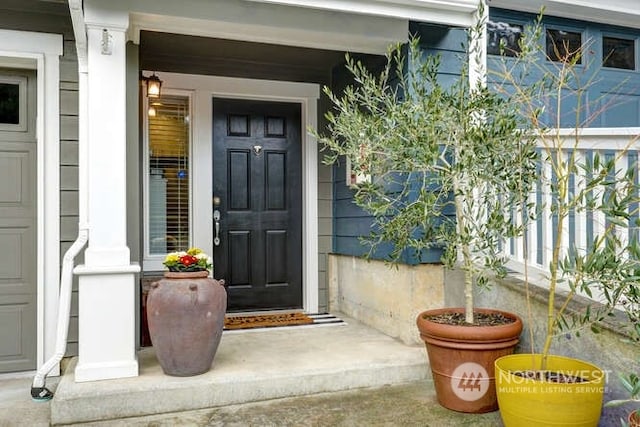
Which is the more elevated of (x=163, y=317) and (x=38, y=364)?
(x=163, y=317)

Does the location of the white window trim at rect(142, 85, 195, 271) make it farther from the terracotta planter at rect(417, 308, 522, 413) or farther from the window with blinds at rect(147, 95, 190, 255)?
the terracotta planter at rect(417, 308, 522, 413)

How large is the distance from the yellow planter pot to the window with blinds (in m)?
2.93

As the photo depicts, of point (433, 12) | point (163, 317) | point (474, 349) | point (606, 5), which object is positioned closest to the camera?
point (474, 349)

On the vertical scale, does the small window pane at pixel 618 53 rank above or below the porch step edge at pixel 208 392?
above

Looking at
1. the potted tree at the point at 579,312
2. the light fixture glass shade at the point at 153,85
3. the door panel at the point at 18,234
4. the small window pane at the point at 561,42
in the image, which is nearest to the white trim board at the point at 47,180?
the door panel at the point at 18,234

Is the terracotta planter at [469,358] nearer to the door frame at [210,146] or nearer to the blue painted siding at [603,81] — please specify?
the door frame at [210,146]

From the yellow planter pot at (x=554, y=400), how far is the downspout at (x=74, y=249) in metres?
2.32

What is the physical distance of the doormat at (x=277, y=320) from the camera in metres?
4.08

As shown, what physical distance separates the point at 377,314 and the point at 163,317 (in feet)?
5.86

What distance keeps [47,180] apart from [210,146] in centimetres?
139

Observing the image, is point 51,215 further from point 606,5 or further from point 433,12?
point 606,5

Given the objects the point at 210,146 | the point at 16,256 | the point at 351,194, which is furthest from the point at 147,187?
the point at 351,194

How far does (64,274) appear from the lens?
2.82m

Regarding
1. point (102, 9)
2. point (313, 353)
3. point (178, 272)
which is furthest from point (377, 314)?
point (102, 9)
